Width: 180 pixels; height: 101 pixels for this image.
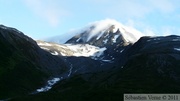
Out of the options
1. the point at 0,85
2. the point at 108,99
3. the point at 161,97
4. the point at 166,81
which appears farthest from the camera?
the point at 0,85

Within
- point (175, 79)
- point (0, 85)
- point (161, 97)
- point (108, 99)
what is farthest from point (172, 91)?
point (161, 97)

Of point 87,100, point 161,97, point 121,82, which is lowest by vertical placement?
point 161,97

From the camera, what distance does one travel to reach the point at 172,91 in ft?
546

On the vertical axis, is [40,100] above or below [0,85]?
below

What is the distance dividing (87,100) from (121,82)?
44.2 meters

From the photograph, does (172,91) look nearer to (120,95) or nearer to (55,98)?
(120,95)

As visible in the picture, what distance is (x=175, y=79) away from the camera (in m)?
191

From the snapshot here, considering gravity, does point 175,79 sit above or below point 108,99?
above

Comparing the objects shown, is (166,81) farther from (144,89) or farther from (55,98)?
(55,98)

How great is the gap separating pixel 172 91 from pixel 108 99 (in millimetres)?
37343

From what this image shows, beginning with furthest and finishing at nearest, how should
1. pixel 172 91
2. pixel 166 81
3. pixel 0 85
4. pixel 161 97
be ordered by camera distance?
1. pixel 0 85
2. pixel 166 81
3. pixel 172 91
4. pixel 161 97

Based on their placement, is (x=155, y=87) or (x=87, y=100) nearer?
(x=87, y=100)

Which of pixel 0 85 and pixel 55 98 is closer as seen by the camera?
pixel 55 98

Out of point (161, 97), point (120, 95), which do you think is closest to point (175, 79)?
point (120, 95)
